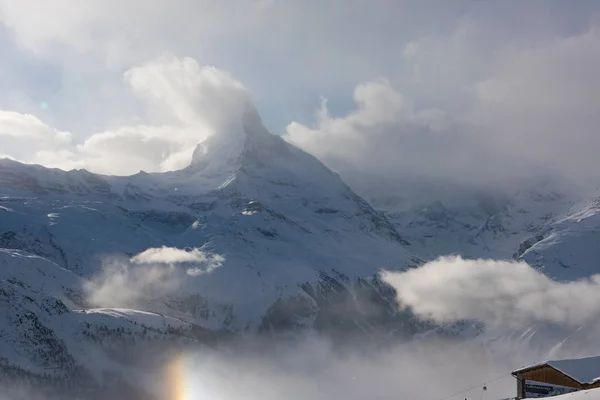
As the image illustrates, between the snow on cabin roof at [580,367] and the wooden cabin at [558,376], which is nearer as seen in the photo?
the snow on cabin roof at [580,367]

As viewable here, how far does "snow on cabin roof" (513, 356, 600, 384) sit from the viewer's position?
282ft

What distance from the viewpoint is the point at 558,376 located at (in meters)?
87.7

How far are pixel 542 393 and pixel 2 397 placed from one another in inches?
6300

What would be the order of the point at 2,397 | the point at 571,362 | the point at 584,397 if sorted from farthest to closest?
the point at 2,397, the point at 571,362, the point at 584,397

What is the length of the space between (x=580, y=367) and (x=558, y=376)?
9.52 feet

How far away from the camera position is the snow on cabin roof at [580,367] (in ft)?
282

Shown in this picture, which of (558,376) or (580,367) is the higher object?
(580,367)

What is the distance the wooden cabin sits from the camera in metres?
86.2

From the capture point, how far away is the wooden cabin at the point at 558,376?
86.2 metres

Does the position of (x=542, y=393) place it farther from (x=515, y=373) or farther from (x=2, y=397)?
(x=2, y=397)

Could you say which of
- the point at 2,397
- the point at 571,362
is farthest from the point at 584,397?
the point at 2,397

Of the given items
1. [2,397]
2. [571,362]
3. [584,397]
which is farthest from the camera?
[2,397]

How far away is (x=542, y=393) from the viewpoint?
3516 inches

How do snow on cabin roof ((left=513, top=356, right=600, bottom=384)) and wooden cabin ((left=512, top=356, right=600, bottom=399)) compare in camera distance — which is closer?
snow on cabin roof ((left=513, top=356, right=600, bottom=384))
